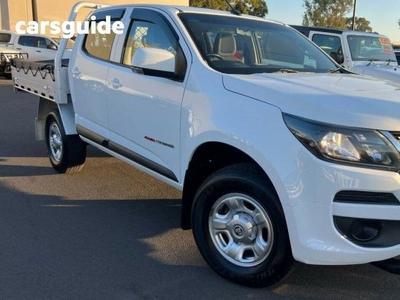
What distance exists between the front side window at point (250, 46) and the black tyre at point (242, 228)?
0.89 m

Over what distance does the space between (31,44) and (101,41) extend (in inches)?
574

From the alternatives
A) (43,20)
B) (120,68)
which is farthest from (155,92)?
(43,20)

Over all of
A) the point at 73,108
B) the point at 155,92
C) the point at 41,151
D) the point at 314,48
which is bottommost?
the point at 41,151

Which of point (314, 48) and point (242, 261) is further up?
point (314, 48)

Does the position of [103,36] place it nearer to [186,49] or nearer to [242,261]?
[186,49]

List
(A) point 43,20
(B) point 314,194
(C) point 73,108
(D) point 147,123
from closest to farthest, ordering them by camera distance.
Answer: (B) point 314,194 → (D) point 147,123 → (C) point 73,108 → (A) point 43,20

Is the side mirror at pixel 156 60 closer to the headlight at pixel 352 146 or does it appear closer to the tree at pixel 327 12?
the headlight at pixel 352 146

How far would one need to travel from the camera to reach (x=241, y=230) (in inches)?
122

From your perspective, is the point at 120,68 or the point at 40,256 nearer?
the point at 40,256

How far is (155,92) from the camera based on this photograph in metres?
3.70

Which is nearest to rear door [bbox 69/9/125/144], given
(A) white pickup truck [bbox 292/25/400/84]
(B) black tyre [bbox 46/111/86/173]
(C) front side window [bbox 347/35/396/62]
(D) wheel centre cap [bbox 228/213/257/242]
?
(B) black tyre [bbox 46/111/86/173]

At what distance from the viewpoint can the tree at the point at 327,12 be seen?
46.8 metres

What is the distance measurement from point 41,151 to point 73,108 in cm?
178

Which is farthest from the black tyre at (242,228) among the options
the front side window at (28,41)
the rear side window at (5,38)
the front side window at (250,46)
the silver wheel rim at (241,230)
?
the rear side window at (5,38)
